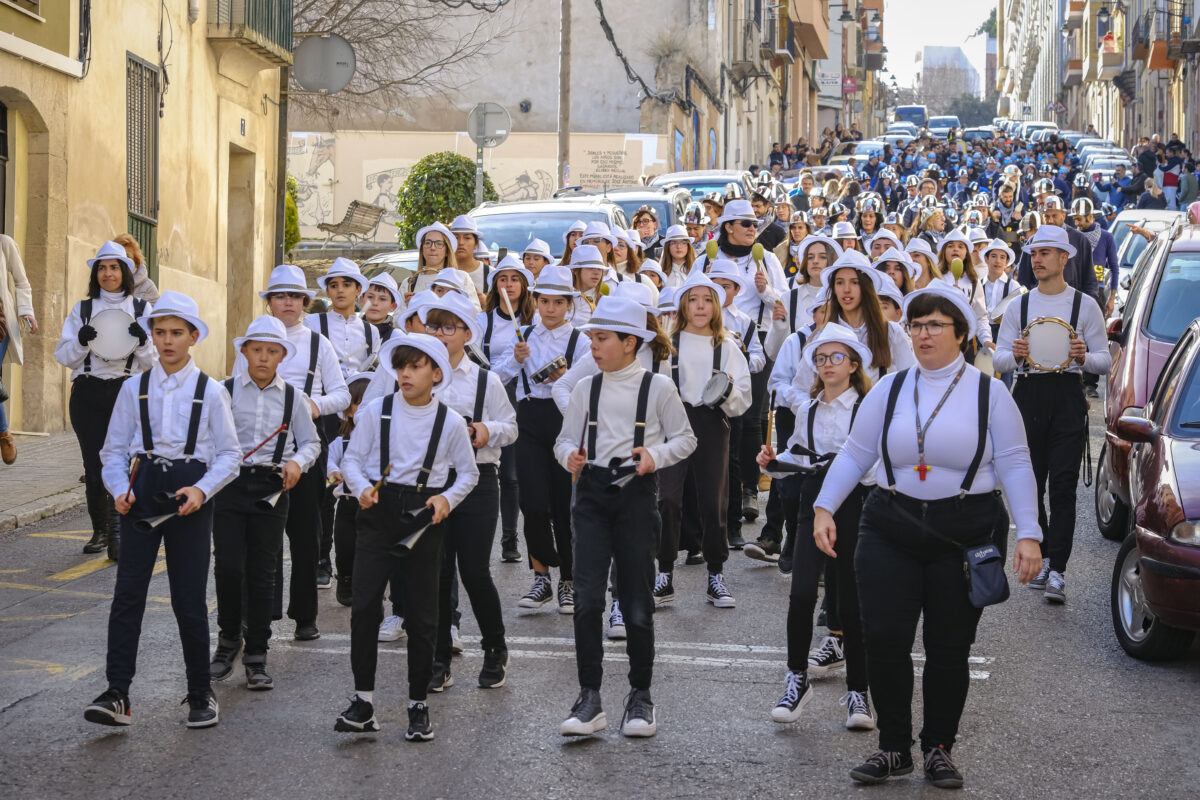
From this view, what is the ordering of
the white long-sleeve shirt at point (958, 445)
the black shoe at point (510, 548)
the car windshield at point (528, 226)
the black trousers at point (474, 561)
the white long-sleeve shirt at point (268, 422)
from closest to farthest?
the white long-sleeve shirt at point (958, 445)
the black trousers at point (474, 561)
the white long-sleeve shirt at point (268, 422)
the black shoe at point (510, 548)
the car windshield at point (528, 226)

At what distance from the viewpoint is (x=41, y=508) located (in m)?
12.2

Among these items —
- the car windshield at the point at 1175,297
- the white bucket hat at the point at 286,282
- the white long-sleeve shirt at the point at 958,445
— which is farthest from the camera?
the car windshield at the point at 1175,297

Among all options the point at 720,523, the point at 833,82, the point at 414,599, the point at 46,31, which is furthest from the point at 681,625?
the point at 833,82

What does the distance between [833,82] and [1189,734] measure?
10044 cm

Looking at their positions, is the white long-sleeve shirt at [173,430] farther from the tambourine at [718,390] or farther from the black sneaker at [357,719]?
the tambourine at [718,390]

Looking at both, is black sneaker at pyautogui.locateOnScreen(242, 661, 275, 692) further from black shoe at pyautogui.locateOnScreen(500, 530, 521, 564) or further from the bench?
the bench

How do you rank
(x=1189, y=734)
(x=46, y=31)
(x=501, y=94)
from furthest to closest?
(x=501, y=94)
(x=46, y=31)
(x=1189, y=734)

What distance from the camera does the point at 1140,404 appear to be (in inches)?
409

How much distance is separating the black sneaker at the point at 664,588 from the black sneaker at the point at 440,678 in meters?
2.01

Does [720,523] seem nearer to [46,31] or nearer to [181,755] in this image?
[181,755]

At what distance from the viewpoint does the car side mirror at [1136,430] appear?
817 cm

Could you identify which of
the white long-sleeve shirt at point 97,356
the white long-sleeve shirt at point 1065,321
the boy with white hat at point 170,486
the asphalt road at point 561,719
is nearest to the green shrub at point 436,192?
the white long-sleeve shirt at point 97,356

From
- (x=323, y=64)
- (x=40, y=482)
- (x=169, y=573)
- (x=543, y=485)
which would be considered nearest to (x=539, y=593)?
(x=543, y=485)

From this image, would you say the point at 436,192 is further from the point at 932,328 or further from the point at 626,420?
the point at 932,328
